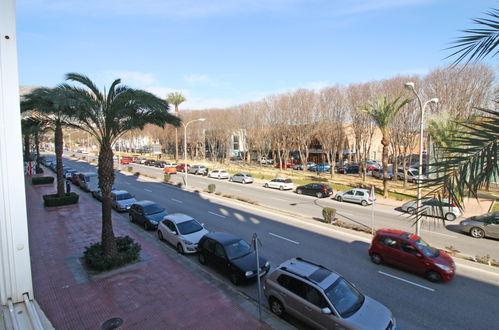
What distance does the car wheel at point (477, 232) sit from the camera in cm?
1618

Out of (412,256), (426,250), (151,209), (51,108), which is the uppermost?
(51,108)

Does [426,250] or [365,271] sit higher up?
[426,250]

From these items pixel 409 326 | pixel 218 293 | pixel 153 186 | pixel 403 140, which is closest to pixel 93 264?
pixel 218 293

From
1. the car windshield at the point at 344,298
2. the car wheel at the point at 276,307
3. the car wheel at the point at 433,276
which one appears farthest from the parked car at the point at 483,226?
the car wheel at the point at 276,307

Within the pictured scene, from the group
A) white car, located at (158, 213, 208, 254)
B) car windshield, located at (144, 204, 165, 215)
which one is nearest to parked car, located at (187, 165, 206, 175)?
car windshield, located at (144, 204, 165, 215)

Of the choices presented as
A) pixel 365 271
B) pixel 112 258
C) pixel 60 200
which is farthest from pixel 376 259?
pixel 60 200

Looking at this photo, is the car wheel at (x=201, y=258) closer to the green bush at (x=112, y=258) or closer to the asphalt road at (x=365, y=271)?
the asphalt road at (x=365, y=271)

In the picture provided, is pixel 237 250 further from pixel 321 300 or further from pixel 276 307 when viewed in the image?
pixel 321 300

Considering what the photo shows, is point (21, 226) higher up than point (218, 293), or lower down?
higher up

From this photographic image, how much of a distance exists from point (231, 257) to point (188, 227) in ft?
12.6

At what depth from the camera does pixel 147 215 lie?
16406 mm

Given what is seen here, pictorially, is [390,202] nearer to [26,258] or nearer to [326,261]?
[326,261]

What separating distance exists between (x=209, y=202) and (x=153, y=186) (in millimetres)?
11258

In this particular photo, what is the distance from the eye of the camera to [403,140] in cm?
3484
